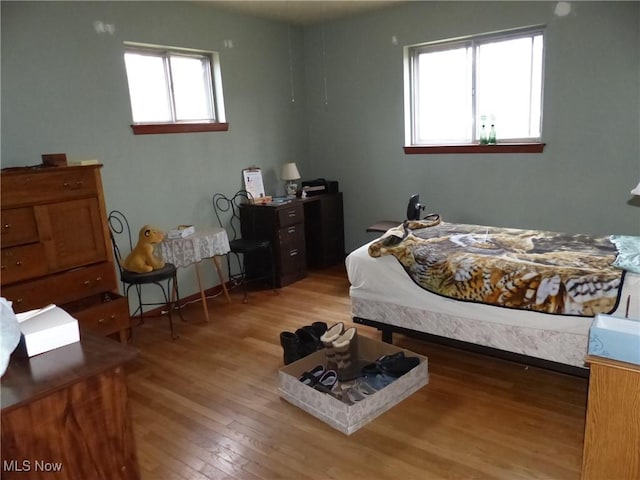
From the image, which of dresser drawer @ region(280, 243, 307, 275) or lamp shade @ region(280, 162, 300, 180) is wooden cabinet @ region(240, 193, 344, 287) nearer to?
dresser drawer @ region(280, 243, 307, 275)

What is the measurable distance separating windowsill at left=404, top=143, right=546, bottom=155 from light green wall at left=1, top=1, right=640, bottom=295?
62 mm

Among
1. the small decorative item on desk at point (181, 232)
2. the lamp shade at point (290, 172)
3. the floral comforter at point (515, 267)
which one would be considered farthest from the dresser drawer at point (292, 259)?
the floral comforter at point (515, 267)

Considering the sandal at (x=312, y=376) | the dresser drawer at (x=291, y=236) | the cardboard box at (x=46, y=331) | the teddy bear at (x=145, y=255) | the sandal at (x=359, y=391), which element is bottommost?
the sandal at (x=359, y=391)

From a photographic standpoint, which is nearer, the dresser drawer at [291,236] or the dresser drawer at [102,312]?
the dresser drawer at [102,312]

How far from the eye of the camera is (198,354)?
3328 mm

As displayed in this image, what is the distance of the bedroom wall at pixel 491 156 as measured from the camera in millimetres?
3654

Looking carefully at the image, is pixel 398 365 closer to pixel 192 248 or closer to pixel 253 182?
pixel 192 248

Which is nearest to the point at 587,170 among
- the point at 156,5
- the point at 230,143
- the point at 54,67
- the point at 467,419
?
the point at 467,419

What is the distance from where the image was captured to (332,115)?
17.2ft

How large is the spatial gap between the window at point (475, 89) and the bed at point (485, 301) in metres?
1.29

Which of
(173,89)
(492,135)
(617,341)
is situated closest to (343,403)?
(617,341)

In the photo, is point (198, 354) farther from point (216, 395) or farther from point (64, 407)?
point (64, 407)

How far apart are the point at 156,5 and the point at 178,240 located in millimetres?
1897

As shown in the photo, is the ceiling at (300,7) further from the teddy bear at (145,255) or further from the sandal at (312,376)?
the sandal at (312,376)
